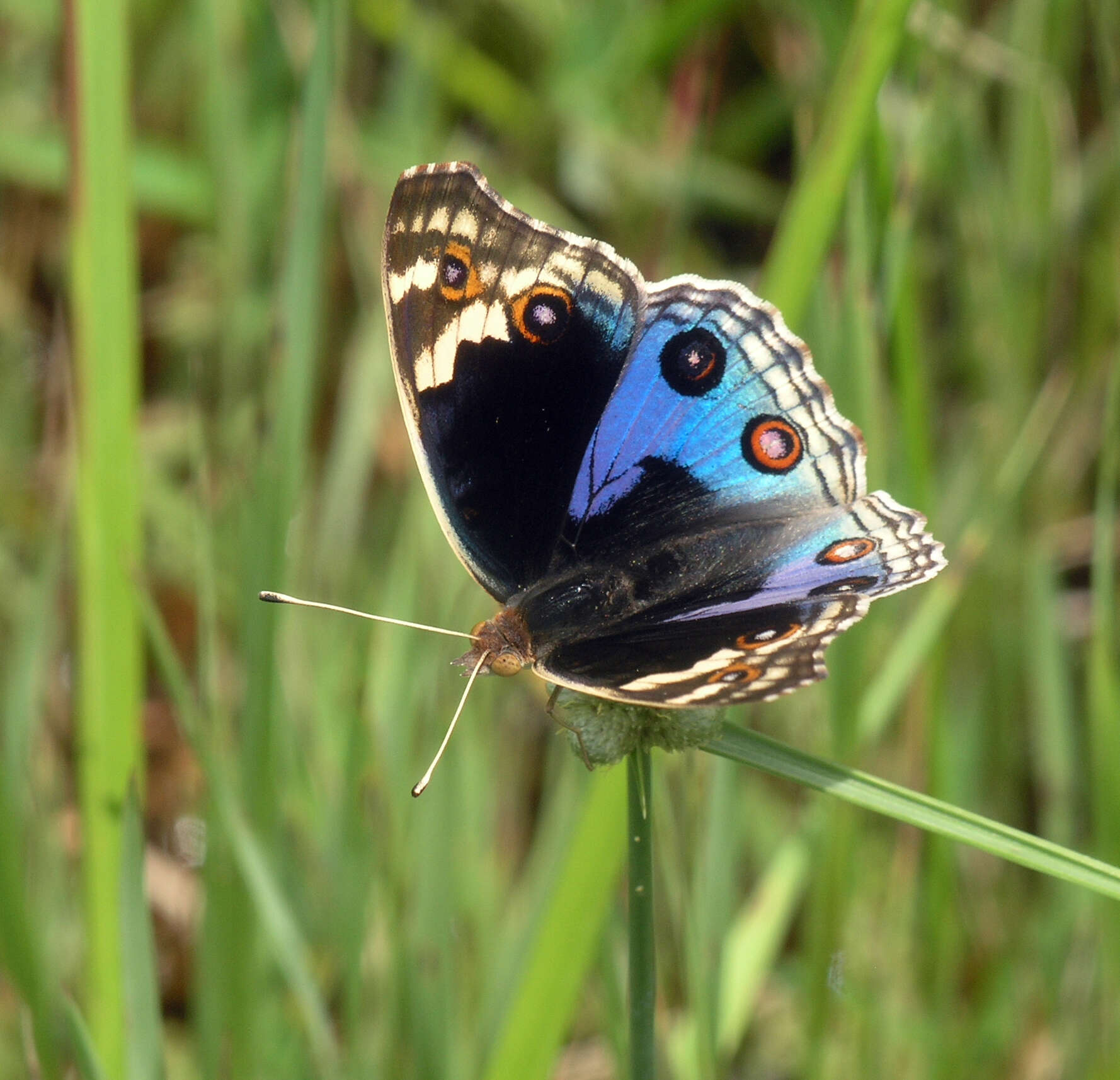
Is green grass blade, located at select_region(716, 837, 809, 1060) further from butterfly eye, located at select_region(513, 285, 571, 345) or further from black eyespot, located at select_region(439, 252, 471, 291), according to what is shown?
black eyespot, located at select_region(439, 252, 471, 291)

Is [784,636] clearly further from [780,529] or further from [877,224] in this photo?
[877,224]

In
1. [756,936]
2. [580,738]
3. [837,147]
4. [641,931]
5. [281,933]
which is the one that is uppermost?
[837,147]

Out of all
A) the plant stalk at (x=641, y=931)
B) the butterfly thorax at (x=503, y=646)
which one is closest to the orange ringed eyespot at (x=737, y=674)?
the plant stalk at (x=641, y=931)

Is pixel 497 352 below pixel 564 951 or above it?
above

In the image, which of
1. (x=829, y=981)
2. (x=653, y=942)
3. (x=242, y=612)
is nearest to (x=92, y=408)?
(x=242, y=612)

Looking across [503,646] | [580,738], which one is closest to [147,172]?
[503,646]

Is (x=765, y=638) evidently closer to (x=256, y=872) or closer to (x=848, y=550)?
(x=848, y=550)
